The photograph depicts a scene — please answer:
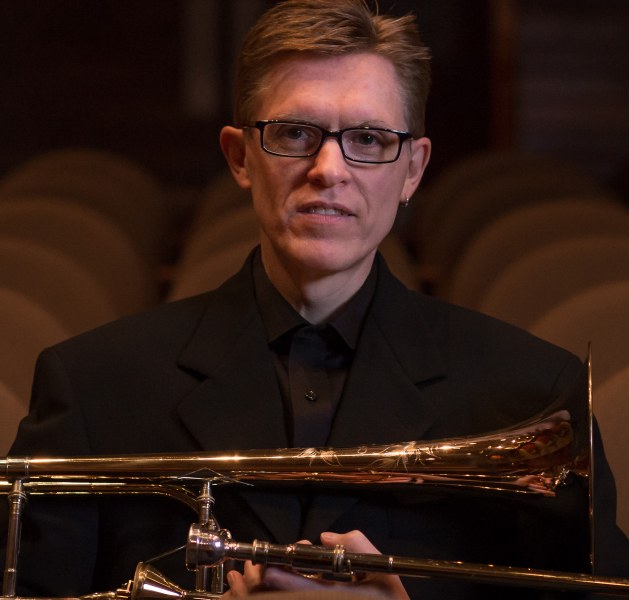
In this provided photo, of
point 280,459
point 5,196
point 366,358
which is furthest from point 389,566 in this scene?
point 5,196

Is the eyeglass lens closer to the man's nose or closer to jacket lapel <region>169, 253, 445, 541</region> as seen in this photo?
the man's nose

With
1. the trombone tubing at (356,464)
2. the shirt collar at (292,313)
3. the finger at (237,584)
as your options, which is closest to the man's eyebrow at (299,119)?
the shirt collar at (292,313)

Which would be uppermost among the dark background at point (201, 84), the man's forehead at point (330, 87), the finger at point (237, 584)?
the dark background at point (201, 84)

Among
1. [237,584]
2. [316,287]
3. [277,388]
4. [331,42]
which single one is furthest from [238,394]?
[331,42]

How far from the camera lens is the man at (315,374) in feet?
4.74

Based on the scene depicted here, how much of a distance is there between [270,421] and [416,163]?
14.6 inches

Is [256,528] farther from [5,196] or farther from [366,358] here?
[5,196]

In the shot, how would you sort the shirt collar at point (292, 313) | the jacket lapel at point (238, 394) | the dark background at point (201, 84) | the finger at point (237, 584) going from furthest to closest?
the dark background at point (201, 84) < the shirt collar at point (292, 313) < the jacket lapel at point (238, 394) < the finger at point (237, 584)

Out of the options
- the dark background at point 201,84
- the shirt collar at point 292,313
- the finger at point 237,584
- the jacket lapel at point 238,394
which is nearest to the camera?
the finger at point 237,584

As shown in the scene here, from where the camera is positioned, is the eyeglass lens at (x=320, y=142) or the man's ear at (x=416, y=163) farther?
the man's ear at (x=416, y=163)

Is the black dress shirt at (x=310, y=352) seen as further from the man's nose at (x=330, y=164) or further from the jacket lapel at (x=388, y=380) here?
the man's nose at (x=330, y=164)

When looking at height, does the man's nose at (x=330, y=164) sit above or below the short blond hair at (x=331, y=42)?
below

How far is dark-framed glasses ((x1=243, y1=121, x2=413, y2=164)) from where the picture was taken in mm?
1465

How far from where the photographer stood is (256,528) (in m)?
1.43
